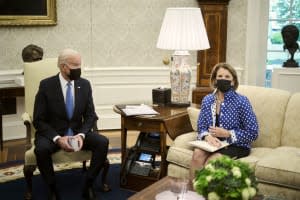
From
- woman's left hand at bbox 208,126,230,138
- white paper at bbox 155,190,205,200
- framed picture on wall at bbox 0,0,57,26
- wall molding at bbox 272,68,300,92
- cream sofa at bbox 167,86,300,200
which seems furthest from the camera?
wall molding at bbox 272,68,300,92

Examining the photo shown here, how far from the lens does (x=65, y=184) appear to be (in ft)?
12.8

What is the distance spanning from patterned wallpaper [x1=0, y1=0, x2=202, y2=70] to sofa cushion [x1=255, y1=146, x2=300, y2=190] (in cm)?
268

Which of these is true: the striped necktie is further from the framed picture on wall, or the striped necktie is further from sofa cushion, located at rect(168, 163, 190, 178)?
the framed picture on wall

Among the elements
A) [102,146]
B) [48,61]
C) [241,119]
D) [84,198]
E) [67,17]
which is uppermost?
[67,17]

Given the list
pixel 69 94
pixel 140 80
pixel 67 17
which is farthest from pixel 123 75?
pixel 69 94

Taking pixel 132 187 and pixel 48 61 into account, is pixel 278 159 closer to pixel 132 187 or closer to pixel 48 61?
pixel 132 187

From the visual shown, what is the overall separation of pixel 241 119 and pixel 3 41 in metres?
2.86

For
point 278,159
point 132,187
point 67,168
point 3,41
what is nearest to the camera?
point 278,159

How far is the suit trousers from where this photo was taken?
3.38 m

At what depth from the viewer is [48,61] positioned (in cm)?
400

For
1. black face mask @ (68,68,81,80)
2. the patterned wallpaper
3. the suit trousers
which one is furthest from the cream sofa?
the patterned wallpaper

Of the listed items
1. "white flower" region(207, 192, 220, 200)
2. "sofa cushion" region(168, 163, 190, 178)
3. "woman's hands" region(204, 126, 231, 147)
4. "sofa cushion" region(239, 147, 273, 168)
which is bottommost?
"sofa cushion" region(168, 163, 190, 178)

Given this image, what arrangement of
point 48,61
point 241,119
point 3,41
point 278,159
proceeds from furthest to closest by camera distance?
point 3,41 → point 48,61 → point 241,119 → point 278,159

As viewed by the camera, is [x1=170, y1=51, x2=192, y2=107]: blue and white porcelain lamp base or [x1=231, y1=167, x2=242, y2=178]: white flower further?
[x1=170, y1=51, x2=192, y2=107]: blue and white porcelain lamp base
